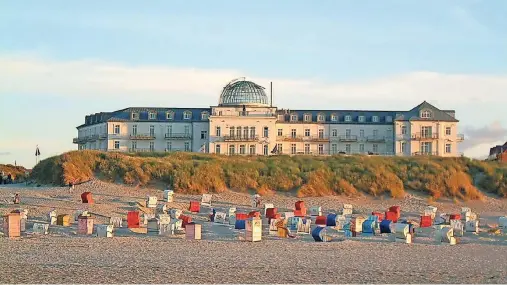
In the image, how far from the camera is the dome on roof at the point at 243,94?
70938 millimetres

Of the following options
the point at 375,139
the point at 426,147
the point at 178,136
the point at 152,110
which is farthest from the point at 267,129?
the point at 426,147

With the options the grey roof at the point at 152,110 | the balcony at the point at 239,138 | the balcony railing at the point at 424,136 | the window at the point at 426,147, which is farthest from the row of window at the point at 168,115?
the window at the point at 426,147

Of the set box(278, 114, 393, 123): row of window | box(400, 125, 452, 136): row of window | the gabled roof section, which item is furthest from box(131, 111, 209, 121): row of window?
the gabled roof section

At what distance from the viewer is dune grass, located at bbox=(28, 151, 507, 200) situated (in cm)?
3909

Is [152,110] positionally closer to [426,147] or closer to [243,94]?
[243,94]

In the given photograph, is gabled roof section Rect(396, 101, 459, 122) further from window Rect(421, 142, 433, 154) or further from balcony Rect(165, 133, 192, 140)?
balcony Rect(165, 133, 192, 140)

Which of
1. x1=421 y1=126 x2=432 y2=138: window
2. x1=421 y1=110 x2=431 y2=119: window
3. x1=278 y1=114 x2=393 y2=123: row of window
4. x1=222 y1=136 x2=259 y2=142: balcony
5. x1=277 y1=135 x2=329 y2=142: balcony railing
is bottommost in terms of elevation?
x1=222 y1=136 x2=259 y2=142: balcony

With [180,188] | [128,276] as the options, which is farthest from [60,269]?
[180,188]

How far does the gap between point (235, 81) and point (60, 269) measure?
186 feet

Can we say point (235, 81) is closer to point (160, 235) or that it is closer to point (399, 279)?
point (160, 235)

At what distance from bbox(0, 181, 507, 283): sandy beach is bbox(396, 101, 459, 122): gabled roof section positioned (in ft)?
148

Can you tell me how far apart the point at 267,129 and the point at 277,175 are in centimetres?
3013

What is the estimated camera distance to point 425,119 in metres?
71.9

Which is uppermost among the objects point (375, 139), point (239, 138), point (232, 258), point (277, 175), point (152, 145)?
point (375, 139)
